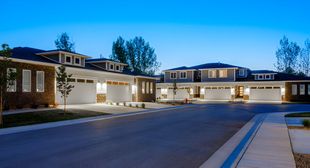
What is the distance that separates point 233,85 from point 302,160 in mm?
37410

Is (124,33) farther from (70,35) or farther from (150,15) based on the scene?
(150,15)

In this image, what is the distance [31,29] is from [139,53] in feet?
96.2

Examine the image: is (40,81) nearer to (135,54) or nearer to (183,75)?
(183,75)

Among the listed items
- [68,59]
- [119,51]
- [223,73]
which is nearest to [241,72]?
[223,73]

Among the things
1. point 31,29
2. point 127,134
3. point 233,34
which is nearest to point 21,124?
point 127,134

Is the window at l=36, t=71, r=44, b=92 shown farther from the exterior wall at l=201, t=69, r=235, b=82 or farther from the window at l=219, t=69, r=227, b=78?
the window at l=219, t=69, r=227, b=78

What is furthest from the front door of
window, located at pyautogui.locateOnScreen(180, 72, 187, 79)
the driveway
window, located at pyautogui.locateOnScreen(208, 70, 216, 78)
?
the driveway

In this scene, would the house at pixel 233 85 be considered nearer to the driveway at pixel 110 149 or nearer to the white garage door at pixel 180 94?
the white garage door at pixel 180 94

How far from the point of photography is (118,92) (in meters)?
30.6

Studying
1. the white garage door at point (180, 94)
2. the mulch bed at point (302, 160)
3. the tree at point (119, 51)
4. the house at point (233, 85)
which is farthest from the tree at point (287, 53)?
the mulch bed at point (302, 160)

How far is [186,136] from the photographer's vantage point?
Result: 9.60 metres

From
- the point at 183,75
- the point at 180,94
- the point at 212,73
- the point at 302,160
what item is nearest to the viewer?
the point at 302,160

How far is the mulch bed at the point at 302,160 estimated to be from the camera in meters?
5.69

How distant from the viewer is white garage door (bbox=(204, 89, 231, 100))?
4247cm
